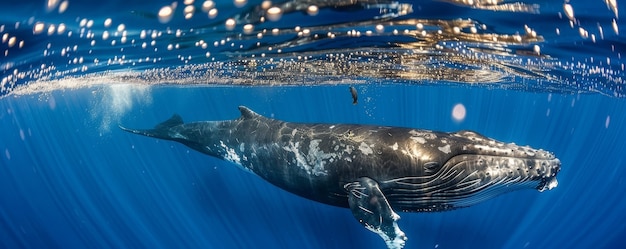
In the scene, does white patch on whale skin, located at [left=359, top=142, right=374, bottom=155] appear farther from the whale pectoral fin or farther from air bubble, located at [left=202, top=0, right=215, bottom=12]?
air bubble, located at [left=202, top=0, right=215, bottom=12]

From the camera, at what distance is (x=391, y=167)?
25.8 feet

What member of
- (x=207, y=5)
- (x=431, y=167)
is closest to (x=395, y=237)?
(x=431, y=167)

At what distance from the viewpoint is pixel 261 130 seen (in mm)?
10289

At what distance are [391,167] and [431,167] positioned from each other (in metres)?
0.77

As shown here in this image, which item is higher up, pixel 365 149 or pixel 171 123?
pixel 171 123

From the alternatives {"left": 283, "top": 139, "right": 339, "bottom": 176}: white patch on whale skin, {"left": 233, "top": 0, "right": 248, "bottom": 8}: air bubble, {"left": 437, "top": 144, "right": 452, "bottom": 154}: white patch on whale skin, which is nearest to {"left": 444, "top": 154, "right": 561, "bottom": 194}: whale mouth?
{"left": 437, "top": 144, "right": 452, "bottom": 154}: white patch on whale skin

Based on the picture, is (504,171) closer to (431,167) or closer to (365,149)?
(431,167)

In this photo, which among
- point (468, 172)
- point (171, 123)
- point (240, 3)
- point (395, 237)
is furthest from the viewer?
point (171, 123)

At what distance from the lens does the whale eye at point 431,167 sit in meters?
7.43

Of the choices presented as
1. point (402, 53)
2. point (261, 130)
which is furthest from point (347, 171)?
point (402, 53)

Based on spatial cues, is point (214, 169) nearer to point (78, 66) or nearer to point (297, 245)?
point (297, 245)

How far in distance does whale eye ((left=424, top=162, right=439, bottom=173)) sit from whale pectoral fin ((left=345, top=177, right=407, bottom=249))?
0.94 m

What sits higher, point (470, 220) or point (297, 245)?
point (297, 245)

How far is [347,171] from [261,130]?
9.71 feet
